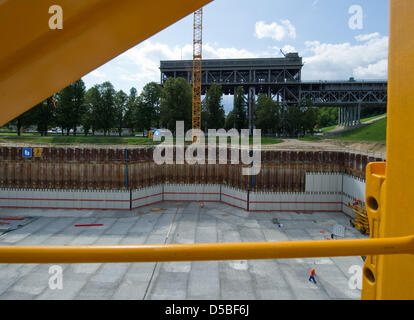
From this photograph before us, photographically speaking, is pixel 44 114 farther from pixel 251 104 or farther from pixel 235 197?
pixel 251 104

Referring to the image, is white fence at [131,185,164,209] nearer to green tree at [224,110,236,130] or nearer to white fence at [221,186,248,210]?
white fence at [221,186,248,210]

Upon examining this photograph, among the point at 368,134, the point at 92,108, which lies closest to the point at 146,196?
the point at 92,108

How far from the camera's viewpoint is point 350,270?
11.6m

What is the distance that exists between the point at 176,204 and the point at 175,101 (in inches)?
1074

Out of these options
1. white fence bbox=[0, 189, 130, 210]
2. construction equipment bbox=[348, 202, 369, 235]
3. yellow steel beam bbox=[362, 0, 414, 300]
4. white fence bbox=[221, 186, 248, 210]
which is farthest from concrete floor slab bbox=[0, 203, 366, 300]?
yellow steel beam bbox=[362, 0, 414, 300]

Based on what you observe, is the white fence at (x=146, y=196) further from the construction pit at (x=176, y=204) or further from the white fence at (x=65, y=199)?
the white fence at (x=65, y=199)

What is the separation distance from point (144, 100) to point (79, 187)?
96.4 feet

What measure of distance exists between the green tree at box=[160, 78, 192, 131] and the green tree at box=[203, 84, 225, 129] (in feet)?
11.2

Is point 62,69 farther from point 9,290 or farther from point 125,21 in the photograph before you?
point 9,290

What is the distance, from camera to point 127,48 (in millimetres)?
1945

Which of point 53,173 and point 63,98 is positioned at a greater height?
point 63,98

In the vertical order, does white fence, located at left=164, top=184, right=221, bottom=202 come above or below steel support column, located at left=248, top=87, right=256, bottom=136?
below

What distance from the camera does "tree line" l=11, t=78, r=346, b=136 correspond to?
4134cm
